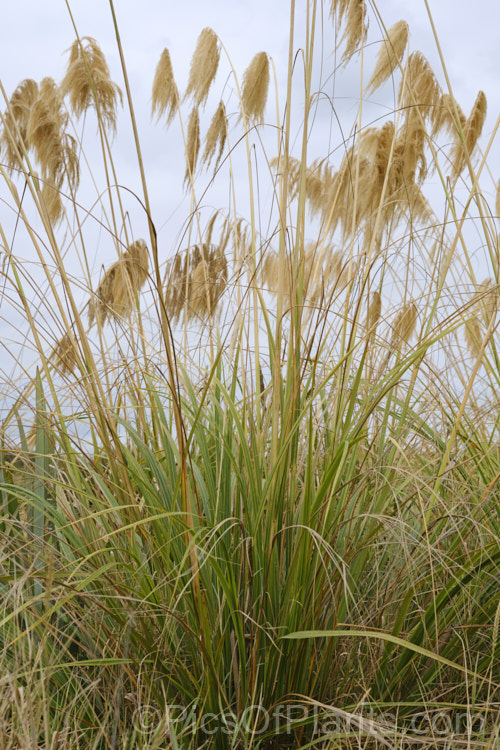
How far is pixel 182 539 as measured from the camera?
1580 millimetres

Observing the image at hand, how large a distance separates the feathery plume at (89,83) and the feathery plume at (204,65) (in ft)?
1.05

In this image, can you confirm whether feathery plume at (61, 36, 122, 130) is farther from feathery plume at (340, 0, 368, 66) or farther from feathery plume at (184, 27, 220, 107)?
feathery plume at (340, 0, 368, 66)

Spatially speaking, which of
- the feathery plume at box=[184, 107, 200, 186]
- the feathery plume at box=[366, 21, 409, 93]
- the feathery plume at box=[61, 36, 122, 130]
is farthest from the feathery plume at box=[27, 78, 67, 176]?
the feathery plume at box=[366, 21, 409, 93]

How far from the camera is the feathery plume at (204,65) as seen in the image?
8.09ft

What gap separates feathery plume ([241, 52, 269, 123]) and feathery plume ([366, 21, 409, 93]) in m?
0.37

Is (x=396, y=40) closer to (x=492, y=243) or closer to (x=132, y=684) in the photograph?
(x=492, y=243)

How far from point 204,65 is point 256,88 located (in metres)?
0.26

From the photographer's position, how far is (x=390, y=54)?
2373 mm

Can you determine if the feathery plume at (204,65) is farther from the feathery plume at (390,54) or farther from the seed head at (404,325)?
the seed head at (404,325)

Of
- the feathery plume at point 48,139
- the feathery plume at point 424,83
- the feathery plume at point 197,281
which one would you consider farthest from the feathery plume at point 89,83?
the feathery plume at point 424,83

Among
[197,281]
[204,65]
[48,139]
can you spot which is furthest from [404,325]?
[48,139]

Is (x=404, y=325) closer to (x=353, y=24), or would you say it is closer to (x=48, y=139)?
(x=353, y=24)

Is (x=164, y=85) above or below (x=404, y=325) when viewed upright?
above

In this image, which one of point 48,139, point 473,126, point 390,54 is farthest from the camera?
point 473,126
